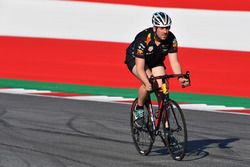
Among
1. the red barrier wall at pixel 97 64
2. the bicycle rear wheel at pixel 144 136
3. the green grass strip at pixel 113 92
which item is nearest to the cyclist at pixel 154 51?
the bicycle rear wheel at pixel 144 136

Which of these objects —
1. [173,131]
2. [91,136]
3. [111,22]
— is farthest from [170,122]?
[111,22]

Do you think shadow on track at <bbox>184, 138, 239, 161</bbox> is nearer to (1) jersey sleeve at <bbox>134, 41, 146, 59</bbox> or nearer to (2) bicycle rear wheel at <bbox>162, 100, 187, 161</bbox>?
(2) bicycle rear wheel at <bbox>162, 100, 187, 161</bbox>

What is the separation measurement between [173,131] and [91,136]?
216 cm

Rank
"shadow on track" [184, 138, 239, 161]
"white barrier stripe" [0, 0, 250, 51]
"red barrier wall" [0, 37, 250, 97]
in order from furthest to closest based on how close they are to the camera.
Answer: "white barrier stripe" [0, 0, 250, 51] < "red barrier wall" [0, 37, 250, 97] < "shadow on track" [184, 138, 239, 161]

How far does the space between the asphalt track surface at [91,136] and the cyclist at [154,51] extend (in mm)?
906

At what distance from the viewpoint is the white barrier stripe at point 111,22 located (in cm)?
1450

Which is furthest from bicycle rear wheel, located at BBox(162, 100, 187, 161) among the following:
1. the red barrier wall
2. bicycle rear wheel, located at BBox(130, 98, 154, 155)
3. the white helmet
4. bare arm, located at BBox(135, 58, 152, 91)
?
the red barrier wall

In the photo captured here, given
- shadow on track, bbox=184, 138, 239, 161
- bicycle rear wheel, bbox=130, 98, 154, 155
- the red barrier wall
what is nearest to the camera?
shadow on track, bbox=184, 138, 239, 161

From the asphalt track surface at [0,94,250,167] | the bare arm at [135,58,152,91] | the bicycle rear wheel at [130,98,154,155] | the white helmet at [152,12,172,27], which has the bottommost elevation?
the asphalt track surface at [0,94,250,167]

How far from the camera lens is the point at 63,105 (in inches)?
553

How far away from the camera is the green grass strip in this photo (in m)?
14.2

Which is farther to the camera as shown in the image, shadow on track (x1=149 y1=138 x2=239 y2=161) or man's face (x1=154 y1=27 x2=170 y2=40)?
shadow on track (x1=149 y1=138 x2=239 y2=161)

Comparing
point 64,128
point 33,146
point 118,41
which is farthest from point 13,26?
point 33,146

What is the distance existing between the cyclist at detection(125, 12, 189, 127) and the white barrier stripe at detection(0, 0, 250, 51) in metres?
5.15
